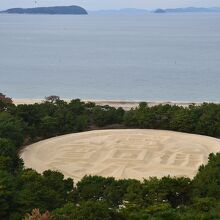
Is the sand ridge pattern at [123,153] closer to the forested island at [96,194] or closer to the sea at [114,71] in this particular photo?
the forested island at [96,194]

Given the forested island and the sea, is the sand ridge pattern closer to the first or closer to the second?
the forested island

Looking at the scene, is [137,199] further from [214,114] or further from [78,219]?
[214,114]

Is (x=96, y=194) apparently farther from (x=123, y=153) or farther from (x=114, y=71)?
(x=114, y=71)

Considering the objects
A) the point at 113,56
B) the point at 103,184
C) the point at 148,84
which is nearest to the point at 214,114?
the point at 103,184

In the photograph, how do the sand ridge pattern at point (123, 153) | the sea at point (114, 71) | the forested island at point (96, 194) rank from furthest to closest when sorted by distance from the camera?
the sea at point (114, 71) < the sand ridge pattern at point (123, 153) < the forested island at point (96, 194)

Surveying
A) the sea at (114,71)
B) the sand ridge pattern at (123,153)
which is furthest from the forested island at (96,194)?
the sea at (114,71)

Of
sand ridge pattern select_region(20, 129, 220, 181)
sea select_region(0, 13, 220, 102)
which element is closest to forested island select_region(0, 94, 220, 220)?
sand ridge pattern select_region(20, 129, 220, 181)

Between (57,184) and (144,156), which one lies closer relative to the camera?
(57,184)

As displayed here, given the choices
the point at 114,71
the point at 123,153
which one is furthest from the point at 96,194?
the point at 114,71
